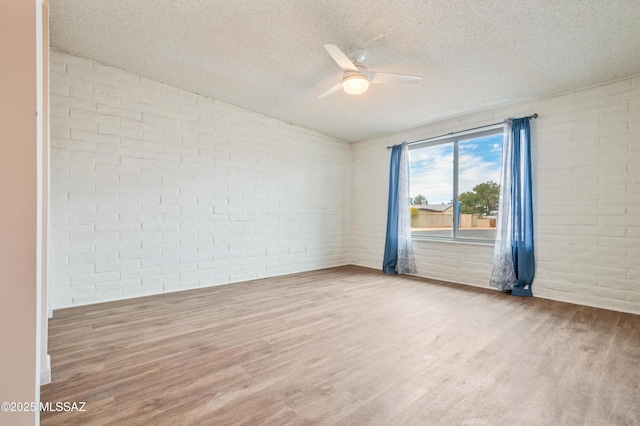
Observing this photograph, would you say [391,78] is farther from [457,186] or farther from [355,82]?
[457,186]

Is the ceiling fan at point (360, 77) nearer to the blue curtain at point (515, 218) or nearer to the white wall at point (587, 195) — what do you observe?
the blue curtain at point (515, 218)

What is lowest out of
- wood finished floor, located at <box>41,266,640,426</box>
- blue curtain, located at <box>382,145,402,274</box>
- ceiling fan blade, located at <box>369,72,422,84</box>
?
wood finished floor, located at <box>41,266,640,426</box>

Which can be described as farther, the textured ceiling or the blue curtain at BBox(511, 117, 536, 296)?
the blue curtain at BBox(511, 117, 536, 296)

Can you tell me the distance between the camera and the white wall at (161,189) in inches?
122

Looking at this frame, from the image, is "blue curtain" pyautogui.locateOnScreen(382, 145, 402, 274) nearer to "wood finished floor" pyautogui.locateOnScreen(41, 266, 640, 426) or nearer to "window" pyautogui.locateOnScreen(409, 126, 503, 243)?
→ "window" pyautogui.locateOnScreen(409, 126, 503, 243)

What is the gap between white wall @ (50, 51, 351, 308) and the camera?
10.1 feet

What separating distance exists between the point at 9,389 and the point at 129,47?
3.34 metres

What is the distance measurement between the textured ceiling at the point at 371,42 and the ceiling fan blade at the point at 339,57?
0.31m

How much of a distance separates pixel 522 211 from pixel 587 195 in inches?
25.7

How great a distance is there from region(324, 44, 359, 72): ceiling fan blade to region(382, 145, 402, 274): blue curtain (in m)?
2.84

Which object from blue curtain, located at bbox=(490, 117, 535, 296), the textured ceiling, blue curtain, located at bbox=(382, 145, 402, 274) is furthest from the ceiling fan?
blue curtain, located at bbox=(382, 145, 402, 274)

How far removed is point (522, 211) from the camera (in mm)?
3682

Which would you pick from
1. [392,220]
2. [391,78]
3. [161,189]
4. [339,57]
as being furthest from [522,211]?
[161,189]

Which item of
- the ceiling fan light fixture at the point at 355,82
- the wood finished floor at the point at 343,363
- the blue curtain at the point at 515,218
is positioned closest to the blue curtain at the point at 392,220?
the blue curtain at the point at 515,218
